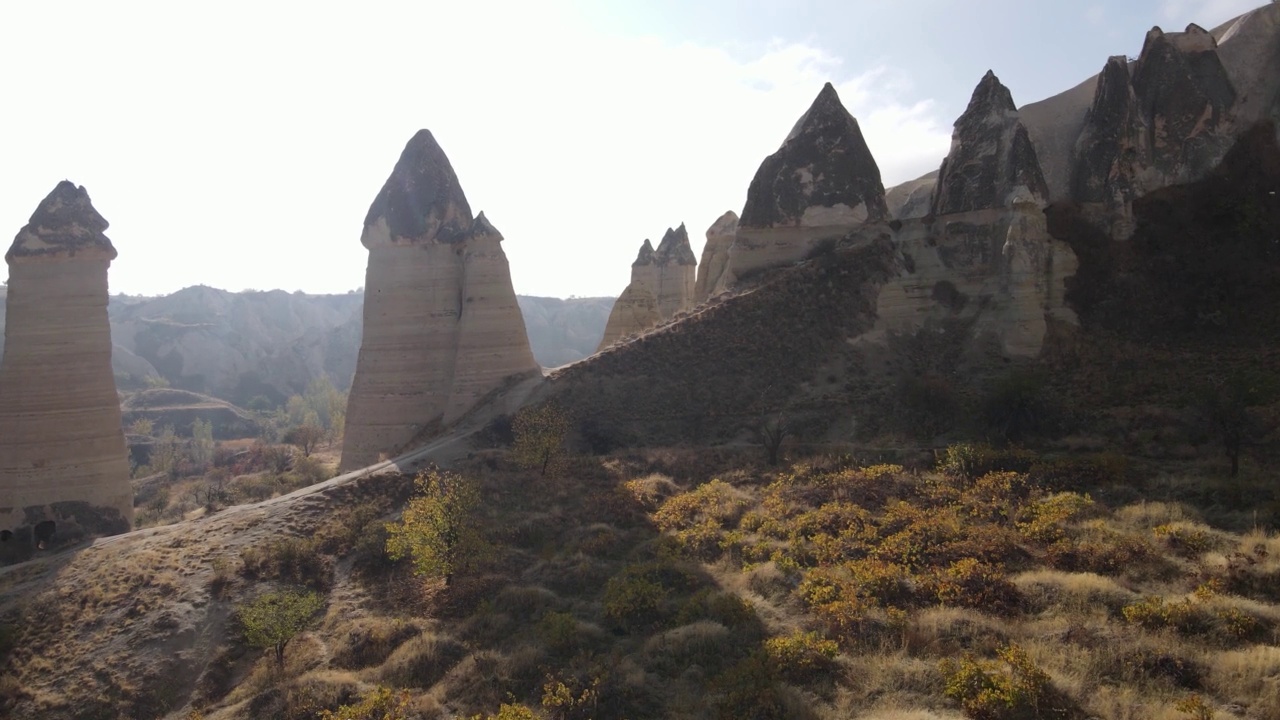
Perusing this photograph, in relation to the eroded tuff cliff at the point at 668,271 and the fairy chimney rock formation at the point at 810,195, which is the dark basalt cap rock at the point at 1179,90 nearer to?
the fairy chimney rock formation at the point at 810,195

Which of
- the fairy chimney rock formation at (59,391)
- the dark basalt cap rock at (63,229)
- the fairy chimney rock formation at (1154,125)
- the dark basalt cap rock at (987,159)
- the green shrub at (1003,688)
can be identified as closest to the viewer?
the green shrub at (1003,688)

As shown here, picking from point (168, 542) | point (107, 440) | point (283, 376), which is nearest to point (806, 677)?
point (168, 542)

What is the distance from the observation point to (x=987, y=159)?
28.2m

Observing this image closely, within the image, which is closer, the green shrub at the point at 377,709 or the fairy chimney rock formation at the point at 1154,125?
the green shrub at the point at 377,709

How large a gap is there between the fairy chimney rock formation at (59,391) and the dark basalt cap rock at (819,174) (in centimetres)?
2232

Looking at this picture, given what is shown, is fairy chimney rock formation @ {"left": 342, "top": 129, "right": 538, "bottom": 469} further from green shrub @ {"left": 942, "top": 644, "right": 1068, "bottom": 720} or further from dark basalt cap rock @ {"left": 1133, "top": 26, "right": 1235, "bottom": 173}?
dark basalt cap rock @ {"left": 1133, "top": 26, "right": 1235, "bottom": 173}

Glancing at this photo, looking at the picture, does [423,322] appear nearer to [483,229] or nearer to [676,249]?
[483,229]

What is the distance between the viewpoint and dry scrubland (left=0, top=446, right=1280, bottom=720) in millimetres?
9039

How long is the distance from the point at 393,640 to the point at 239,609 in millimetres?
3699

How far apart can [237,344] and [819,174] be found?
3697 inches

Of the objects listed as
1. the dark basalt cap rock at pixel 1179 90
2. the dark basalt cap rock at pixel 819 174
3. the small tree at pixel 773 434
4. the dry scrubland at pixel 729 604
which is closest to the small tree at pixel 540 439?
the dry scrubland at pixel 729 604

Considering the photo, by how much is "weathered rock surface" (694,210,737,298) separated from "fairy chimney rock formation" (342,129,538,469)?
12.0m

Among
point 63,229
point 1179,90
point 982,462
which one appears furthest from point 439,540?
point 1179,90

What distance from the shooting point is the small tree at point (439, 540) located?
14.8 meters
